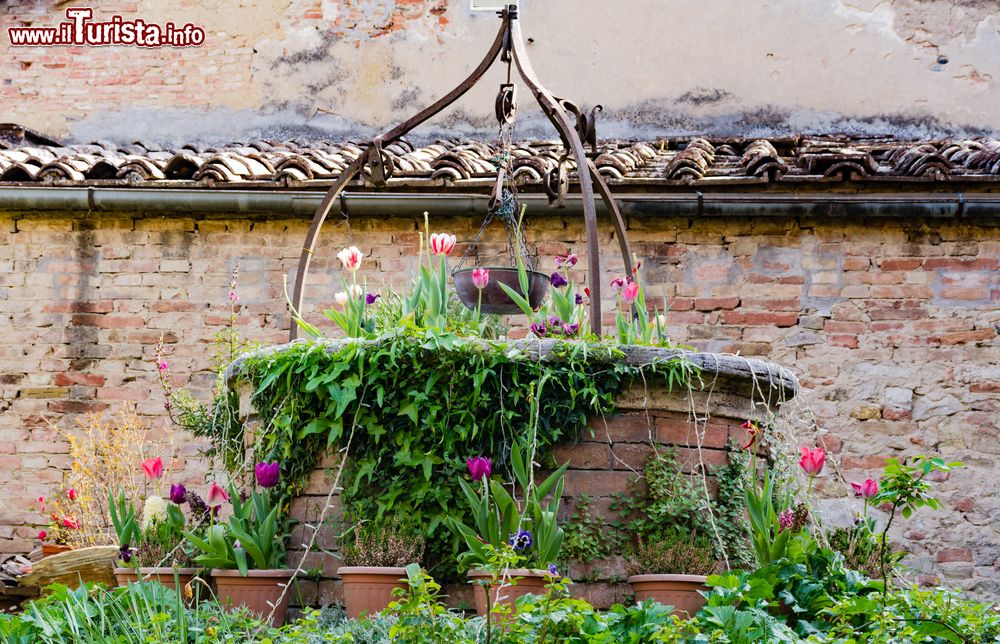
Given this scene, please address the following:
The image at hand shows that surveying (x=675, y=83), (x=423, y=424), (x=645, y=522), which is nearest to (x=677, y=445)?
(x=645, y=522)

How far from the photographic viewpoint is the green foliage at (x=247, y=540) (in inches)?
168

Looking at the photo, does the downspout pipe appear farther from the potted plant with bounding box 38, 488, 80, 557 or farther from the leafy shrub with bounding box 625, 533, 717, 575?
the leafy shrub with bounding box 625, 533, 717, 575

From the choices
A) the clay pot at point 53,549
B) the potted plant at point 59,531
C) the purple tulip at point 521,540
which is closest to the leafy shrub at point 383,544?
the purple tulip at point 521,540

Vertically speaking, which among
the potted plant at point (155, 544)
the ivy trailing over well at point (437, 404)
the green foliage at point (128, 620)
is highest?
the ivy trailing over well at point (437, 404)

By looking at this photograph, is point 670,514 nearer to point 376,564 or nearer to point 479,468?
point 479,468

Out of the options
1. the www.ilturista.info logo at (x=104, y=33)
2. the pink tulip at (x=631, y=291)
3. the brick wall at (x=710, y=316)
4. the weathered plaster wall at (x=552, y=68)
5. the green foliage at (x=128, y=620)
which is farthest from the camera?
the www.ilturista.info logo at (x=104, y=33)

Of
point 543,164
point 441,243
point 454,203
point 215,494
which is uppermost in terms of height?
point 543,164

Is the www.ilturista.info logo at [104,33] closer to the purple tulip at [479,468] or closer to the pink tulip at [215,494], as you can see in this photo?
the pink tulip at [215,494]

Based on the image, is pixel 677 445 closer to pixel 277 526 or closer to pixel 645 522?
pixel 645 522

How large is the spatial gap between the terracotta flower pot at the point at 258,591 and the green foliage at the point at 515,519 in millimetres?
640

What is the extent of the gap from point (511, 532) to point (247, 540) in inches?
36.5

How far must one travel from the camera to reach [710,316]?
23.6ft

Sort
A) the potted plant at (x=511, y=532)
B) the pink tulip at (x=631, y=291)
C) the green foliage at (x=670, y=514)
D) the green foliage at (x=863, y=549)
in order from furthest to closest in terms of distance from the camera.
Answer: the pink tulip at (x=631, y=291), the green foliage at (x=863, y=549), the green foliage at (x=670, y=514), the potted plant at (x=511, y=532)

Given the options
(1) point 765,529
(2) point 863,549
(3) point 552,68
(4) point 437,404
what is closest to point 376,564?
(4) point 437,404
